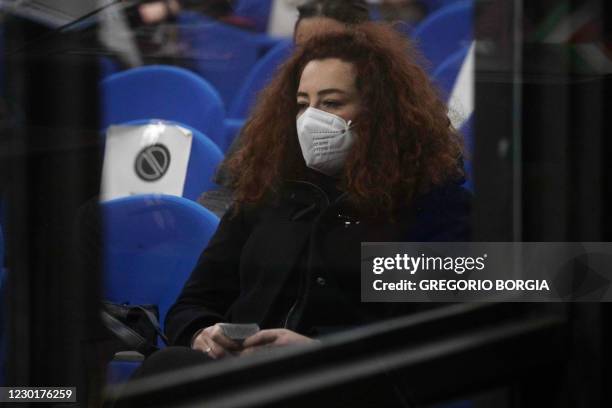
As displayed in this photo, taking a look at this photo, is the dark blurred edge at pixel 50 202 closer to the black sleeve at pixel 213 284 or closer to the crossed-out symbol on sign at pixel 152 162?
the crossed-out symbol on sign at pixel 152 162

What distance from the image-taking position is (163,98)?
76.8 inches

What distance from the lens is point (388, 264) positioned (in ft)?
6.32

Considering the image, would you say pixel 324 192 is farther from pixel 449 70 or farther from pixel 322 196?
pixel 449 70

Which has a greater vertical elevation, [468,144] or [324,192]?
[468,144]

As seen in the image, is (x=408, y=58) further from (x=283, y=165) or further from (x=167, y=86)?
(x=167, y=86)

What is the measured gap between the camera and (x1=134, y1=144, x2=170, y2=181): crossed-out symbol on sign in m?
1.97

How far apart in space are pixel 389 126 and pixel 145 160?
1.77ft

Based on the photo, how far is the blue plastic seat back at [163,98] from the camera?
6.34 feet

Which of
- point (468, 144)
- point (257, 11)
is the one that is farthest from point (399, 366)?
point (257, 11)

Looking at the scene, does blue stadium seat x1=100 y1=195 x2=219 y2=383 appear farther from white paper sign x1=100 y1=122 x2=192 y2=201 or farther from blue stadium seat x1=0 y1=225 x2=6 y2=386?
blue stadium seat x1=0 y1=225 x2=6 y2=386

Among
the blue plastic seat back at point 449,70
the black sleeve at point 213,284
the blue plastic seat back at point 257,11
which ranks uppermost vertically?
the blue plastic seat back at point 257,11

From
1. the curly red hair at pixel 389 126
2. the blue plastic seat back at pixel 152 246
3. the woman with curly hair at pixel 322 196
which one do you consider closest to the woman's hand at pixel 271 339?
the woman with curly hair at pixel 322 196

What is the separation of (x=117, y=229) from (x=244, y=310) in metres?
0.33

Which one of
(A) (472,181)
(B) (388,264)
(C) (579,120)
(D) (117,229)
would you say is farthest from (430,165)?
(D) (117,229)
